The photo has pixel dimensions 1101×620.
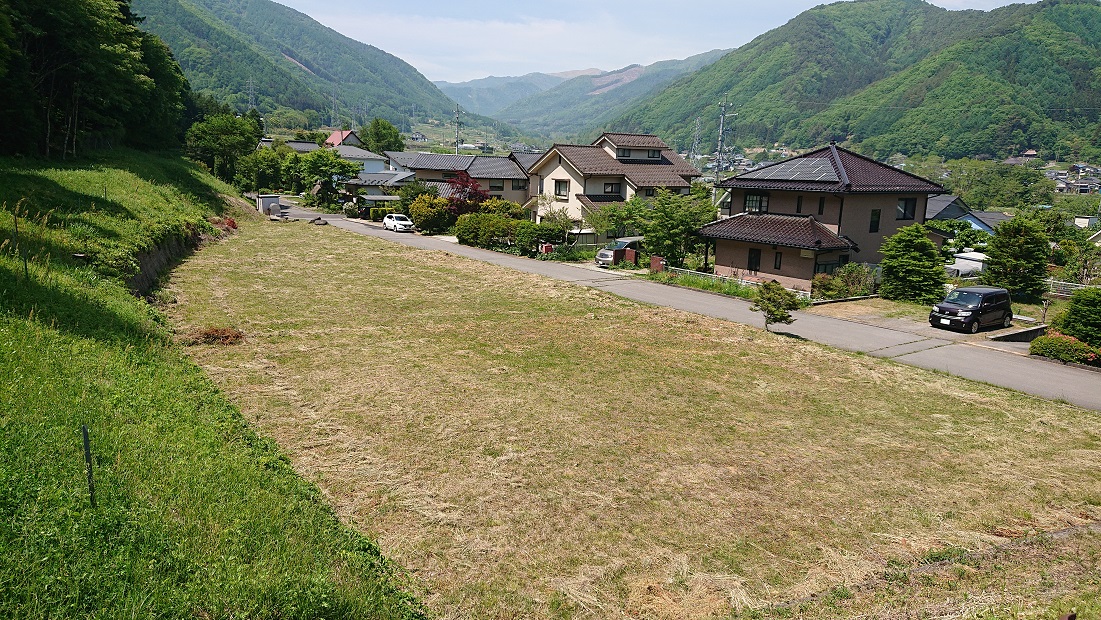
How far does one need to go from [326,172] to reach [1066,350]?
55901 mm

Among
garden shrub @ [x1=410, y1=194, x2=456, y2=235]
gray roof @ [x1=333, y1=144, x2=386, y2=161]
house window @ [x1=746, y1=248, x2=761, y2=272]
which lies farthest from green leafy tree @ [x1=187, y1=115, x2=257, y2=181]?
house window @ [x1=746, y1=248, x2=761, y2=272]

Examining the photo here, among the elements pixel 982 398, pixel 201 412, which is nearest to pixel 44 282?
pixel 201 412

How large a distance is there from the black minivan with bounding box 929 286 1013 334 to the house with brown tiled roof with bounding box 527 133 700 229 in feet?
76.4

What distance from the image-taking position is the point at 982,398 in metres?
13.2

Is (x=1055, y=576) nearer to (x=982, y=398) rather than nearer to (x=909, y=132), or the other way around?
(x=982, y=398)

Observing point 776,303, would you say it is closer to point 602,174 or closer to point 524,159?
point 602,174

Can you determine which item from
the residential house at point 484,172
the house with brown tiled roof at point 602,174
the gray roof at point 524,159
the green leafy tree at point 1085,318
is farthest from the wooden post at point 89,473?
the gray roof at point 524,159

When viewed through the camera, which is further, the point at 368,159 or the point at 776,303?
the point at 368,159

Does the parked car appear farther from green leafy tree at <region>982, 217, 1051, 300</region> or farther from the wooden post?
the wooden post

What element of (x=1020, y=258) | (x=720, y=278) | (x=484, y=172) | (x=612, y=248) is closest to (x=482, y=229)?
(x=612, y=248)

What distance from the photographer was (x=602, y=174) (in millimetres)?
41344

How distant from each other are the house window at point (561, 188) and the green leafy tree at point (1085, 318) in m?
29.9

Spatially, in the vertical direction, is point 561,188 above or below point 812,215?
above

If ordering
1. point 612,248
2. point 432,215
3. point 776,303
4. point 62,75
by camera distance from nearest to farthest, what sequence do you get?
point 776,303 < point 62,75 < point 612,248 < point 432,215
